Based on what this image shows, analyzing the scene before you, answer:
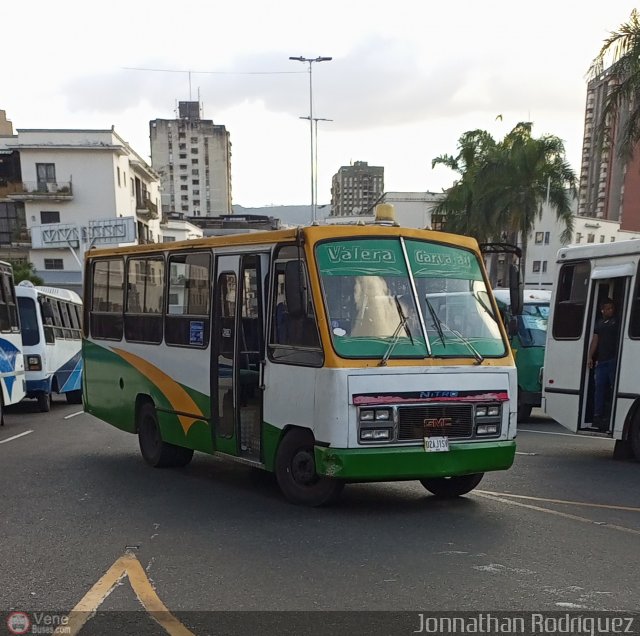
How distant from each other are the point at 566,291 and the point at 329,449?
600cm

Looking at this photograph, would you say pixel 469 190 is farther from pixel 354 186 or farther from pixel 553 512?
pixel 354 186

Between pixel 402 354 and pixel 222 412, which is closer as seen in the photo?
pixel 402 354

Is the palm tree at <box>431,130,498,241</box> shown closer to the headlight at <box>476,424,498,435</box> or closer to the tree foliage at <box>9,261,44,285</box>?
the tree foliage at <box>9,261,44,285</box>

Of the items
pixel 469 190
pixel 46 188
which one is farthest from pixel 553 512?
pixel 46 188

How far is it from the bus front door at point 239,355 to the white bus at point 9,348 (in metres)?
6.56

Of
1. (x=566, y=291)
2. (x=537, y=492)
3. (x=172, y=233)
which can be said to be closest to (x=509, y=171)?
(x=566, y=291)

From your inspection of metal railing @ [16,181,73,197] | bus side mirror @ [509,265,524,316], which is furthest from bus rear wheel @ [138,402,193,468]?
metal railing @ [16,181,73,197]

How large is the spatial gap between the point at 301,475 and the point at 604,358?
17.0 ft

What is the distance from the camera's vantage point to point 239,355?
732 centimetres

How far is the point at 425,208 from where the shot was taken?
262ft

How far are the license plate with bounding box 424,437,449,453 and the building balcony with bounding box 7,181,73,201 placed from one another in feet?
165

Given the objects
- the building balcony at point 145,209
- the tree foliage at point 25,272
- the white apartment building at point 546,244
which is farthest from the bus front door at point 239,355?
the white apartment building at point 546,244

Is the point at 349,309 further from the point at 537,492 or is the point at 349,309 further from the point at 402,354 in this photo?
Result: the point at 537,492

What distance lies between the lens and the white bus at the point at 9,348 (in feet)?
41.1
